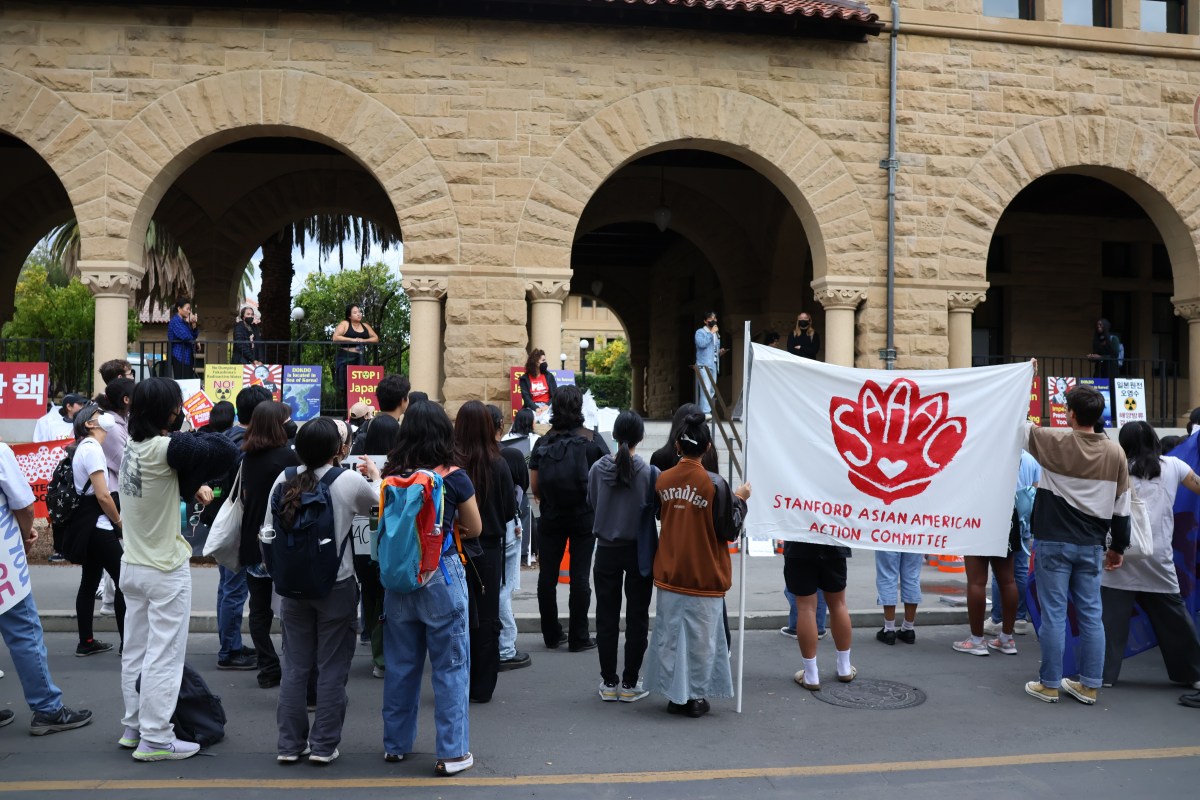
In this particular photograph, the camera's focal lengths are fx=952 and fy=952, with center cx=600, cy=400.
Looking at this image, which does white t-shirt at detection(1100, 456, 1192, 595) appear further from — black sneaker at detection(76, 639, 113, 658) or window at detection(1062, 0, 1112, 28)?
window at detection(1062, 0, 1112, 28)

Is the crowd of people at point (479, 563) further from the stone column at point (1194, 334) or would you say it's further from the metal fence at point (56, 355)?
the stone column at point (1194, 334)

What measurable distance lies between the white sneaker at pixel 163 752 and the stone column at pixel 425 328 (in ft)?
26.0

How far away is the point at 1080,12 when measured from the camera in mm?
14797

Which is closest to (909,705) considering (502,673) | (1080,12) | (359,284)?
(502,673)

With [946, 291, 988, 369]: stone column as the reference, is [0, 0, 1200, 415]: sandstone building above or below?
above

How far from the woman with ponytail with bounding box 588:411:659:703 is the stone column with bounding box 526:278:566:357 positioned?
22.3 ft

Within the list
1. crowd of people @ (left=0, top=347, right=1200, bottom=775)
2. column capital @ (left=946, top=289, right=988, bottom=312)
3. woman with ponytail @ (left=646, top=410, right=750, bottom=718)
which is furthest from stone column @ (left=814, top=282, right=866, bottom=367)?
woman with ponytail @ (left=646, top=410, right=750, bottom=718)

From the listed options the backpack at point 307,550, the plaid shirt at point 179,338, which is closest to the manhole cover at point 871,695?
the backpack at point 307,550

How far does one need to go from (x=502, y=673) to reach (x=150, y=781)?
2.64 metres

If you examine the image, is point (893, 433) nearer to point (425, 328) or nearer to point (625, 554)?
point (625, 554)

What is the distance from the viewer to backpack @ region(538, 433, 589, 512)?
7.05 metres

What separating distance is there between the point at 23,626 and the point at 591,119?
32.2 ft

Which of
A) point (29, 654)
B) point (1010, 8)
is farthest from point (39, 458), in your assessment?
point (1010, 8)

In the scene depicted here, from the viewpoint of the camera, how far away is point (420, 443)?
5023mm
